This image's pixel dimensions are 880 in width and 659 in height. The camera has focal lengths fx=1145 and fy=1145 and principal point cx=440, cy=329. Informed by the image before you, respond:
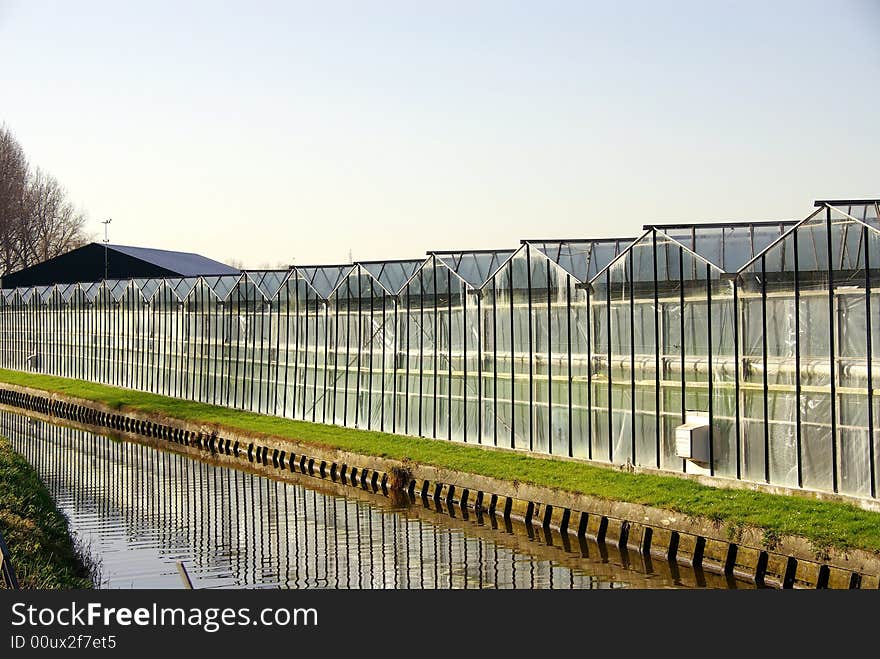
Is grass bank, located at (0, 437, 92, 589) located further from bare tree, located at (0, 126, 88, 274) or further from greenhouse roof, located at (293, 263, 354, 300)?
bare tree, located at (0, 126, 88, 274)

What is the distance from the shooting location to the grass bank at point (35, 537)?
21500 millimetres

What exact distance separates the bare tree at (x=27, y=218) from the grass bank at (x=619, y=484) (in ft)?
206

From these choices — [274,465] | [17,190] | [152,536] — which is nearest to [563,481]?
[152,536]

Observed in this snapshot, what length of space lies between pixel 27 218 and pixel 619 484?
92928 mm

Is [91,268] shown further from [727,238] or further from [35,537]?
[727,238]

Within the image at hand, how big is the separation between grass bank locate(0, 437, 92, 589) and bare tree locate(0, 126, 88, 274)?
7710cm

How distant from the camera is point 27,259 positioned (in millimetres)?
110000

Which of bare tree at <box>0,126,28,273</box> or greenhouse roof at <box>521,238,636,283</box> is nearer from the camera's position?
greenhouse roof at <box>521,238,636,283</box>

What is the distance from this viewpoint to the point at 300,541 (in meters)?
29.7

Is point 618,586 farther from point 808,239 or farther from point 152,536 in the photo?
point 152,536

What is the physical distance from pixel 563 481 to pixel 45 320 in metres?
59.8

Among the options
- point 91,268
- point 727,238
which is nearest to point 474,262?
point 727,238

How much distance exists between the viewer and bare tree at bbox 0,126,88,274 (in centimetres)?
10500

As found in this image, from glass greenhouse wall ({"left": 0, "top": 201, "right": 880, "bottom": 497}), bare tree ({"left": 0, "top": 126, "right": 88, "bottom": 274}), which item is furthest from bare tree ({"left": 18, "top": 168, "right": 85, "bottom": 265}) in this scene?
glass greenhouse wall ({"left": 0, "top": 201, "right": 880, "bottom": 497})
